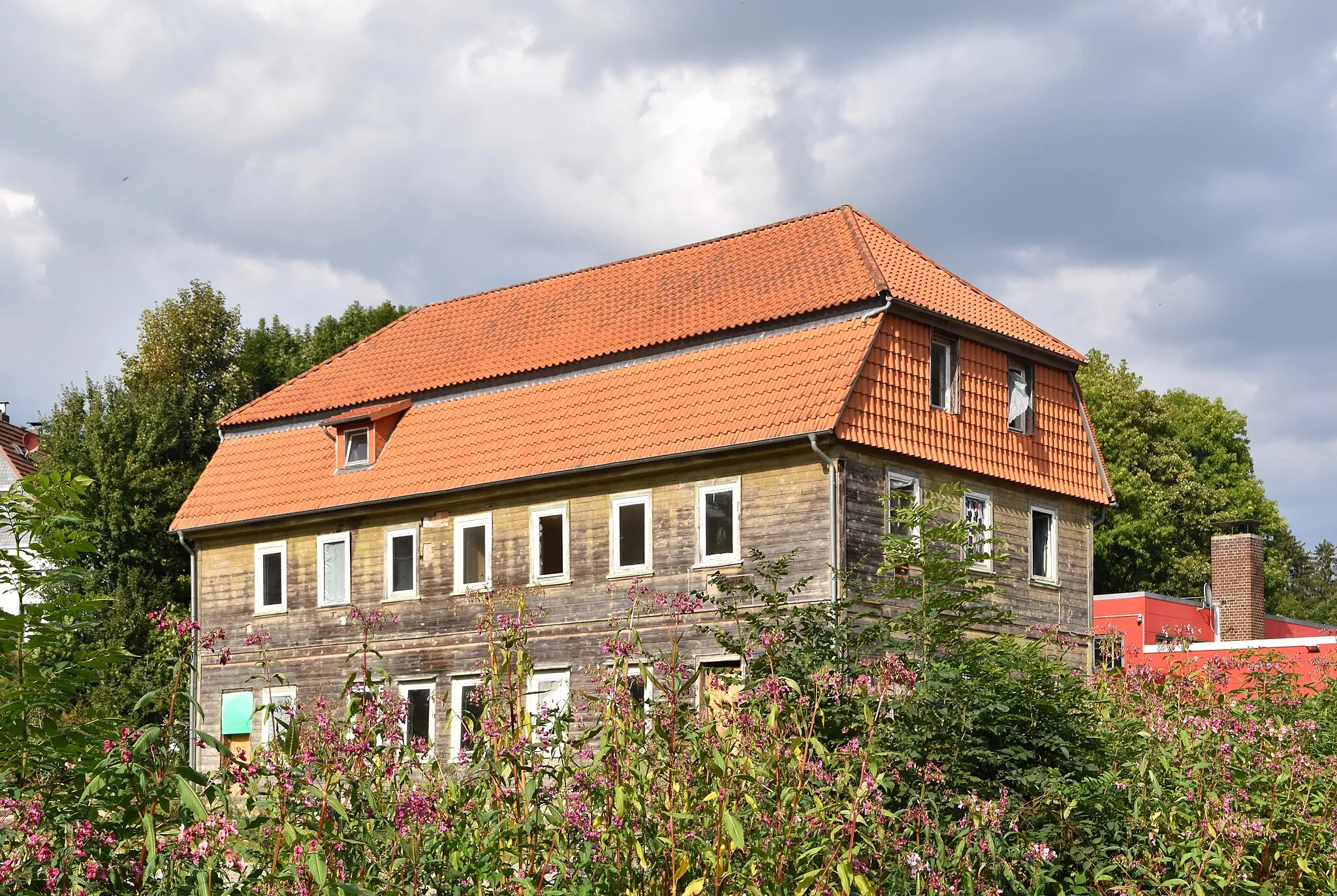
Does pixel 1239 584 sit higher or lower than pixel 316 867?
lower

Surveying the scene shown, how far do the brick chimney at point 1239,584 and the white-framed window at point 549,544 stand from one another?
71.1 feet

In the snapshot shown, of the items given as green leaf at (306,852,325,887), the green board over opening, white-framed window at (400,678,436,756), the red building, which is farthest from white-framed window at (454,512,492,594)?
green leaf at (306,852,325,887)

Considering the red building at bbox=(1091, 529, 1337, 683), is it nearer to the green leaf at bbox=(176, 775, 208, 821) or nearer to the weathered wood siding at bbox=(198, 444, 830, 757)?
the weathered wood siding at bbox=(198, 444, 830, 757)

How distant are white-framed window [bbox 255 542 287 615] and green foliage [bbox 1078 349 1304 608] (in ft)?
107

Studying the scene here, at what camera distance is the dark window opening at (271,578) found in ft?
101

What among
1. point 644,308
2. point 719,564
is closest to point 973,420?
point 719,564

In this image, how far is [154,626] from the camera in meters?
6.41

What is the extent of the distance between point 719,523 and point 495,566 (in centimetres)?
479

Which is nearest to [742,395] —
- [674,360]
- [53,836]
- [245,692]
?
[674,360]

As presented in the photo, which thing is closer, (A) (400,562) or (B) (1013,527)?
(B) (1013,527)

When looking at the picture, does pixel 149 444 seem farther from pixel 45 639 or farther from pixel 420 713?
pixel 45 639

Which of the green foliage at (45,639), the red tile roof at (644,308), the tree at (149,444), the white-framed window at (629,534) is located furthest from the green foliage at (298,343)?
the green foliage at (45,639)

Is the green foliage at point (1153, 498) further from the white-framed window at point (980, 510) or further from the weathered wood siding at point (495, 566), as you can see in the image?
the weathered wood siding at point (495, 566)

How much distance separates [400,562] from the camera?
2886 centimetres
